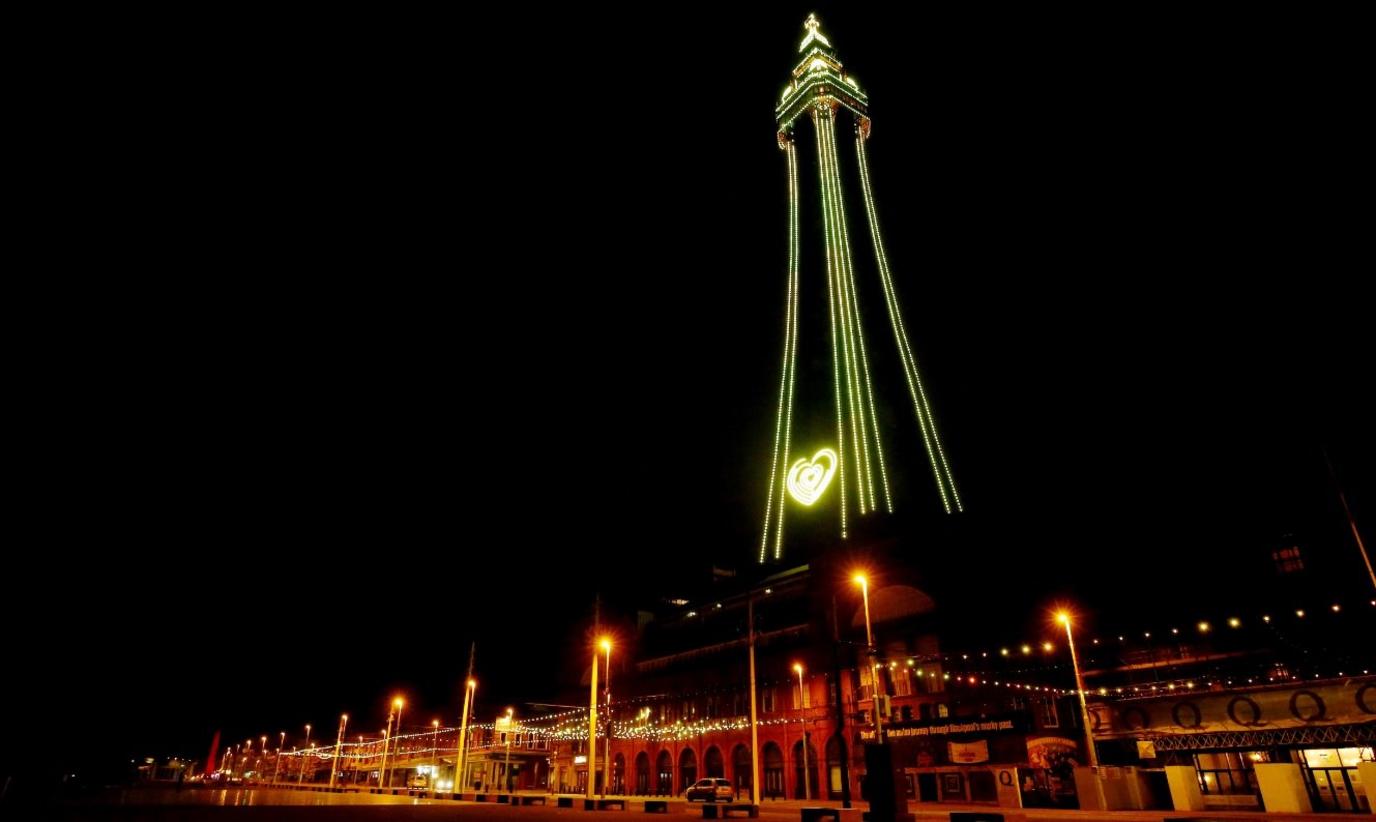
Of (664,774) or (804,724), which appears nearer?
(804,724)

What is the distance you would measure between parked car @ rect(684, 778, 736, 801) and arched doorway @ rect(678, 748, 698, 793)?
14239mm

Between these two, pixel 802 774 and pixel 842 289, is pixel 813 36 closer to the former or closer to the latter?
pixel 842 289

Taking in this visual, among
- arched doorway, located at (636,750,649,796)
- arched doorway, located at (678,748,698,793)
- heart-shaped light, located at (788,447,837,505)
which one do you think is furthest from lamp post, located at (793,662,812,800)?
arched doorway, located at (636,750,649,796)

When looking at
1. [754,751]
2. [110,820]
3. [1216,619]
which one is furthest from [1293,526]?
[110,820]

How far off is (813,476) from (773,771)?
21.2 m

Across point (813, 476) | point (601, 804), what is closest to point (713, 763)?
point (813, 476)

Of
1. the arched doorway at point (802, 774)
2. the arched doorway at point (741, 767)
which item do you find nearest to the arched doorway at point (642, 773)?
the arched doorway at point (741, 767)

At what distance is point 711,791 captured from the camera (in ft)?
142

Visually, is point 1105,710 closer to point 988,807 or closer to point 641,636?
point 988,807

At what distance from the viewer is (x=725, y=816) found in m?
27.4

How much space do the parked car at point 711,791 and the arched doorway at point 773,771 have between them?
375 inches

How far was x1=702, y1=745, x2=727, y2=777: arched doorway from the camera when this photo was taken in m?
55.6

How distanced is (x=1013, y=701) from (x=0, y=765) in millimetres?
43978

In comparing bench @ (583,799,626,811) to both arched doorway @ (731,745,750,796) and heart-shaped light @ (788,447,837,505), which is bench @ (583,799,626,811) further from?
heart-shaped light @ (788,447,837,505)
